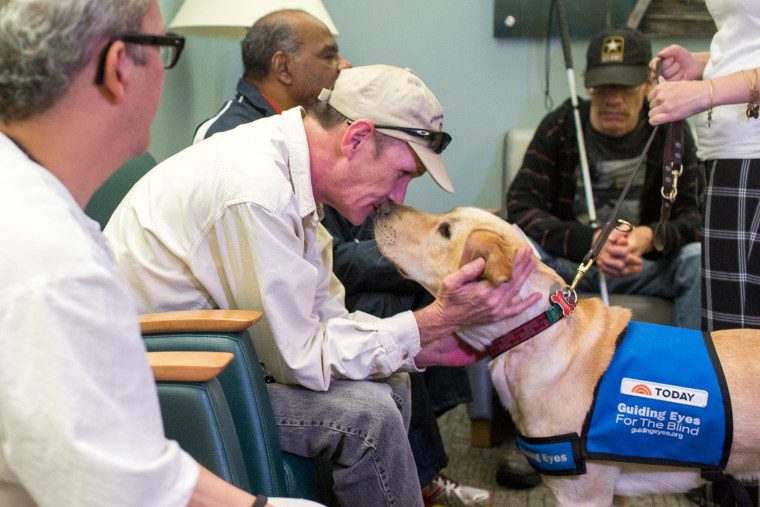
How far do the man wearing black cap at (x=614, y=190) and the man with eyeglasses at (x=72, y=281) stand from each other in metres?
2.06

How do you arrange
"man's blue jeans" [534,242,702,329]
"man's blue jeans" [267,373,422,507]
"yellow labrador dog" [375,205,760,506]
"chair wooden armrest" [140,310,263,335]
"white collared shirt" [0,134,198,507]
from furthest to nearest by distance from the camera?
"man's blue jeans" [534,242,702,329] < "yellow labrador dog" [375,205,760,506] < "man's blue jeans" [267,373,422,507] < "chair wooden armrest" [140,310,263,335] < "white collared shirt" [0,134,198,507]

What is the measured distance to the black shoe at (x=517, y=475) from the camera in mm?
2164

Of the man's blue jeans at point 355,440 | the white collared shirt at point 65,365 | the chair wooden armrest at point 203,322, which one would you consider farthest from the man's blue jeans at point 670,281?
the white collared shirt at point 65,365

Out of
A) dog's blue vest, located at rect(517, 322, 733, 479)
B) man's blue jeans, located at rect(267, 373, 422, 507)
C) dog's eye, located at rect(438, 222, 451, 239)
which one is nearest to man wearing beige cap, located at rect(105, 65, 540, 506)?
man's blue jeans, located at rect(267, 373, 422, 507)

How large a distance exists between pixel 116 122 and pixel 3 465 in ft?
1.22

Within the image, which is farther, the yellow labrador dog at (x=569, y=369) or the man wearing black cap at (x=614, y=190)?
the man wearing black cap at (x=614, y=190)

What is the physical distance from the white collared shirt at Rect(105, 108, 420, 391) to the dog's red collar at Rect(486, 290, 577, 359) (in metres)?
0.23

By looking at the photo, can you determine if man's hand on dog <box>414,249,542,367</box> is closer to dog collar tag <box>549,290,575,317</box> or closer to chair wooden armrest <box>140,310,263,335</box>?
dog collar tag <box>549,290,575,317</box>

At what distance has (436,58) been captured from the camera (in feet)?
10.6

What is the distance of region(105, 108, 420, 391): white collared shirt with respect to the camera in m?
1.22

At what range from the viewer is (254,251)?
1196 mm

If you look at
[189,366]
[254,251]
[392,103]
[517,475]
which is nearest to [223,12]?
[392,103]

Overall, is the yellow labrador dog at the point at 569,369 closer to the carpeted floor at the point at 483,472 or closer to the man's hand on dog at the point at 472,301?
the man's hand on dog at the point at 472,301

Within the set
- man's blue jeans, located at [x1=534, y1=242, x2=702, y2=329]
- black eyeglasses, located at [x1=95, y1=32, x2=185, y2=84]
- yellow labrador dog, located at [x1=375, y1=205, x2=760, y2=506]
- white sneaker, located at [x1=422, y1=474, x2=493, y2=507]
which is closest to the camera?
black eyeglasses, located at [x1=95, y1=32, x2=185, y2=84]
